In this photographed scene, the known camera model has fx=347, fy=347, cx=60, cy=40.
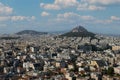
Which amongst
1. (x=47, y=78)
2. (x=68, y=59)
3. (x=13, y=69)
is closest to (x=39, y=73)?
(x=47, y=78)

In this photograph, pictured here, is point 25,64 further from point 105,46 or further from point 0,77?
point 105,46

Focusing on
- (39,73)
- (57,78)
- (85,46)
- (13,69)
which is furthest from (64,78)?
(85,46)

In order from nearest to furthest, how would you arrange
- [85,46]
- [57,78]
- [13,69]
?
[57,78]
[13,69]
[85,46]

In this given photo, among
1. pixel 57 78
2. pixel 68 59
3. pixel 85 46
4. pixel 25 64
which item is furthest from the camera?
pixel 85 46

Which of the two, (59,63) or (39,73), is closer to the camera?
(39,73)

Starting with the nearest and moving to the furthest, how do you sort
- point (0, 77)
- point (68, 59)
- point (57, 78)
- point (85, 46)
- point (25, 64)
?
point (57, 78)
point (0, 77)
point (25, 64)
point (68, 59)
point (85, 46)

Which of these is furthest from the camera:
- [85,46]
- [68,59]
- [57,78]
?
[85,46]

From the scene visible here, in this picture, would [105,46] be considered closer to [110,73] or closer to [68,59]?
[68,59]

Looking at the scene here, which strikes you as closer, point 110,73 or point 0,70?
point 110,73

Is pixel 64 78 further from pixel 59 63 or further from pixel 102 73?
pixel 59 63
